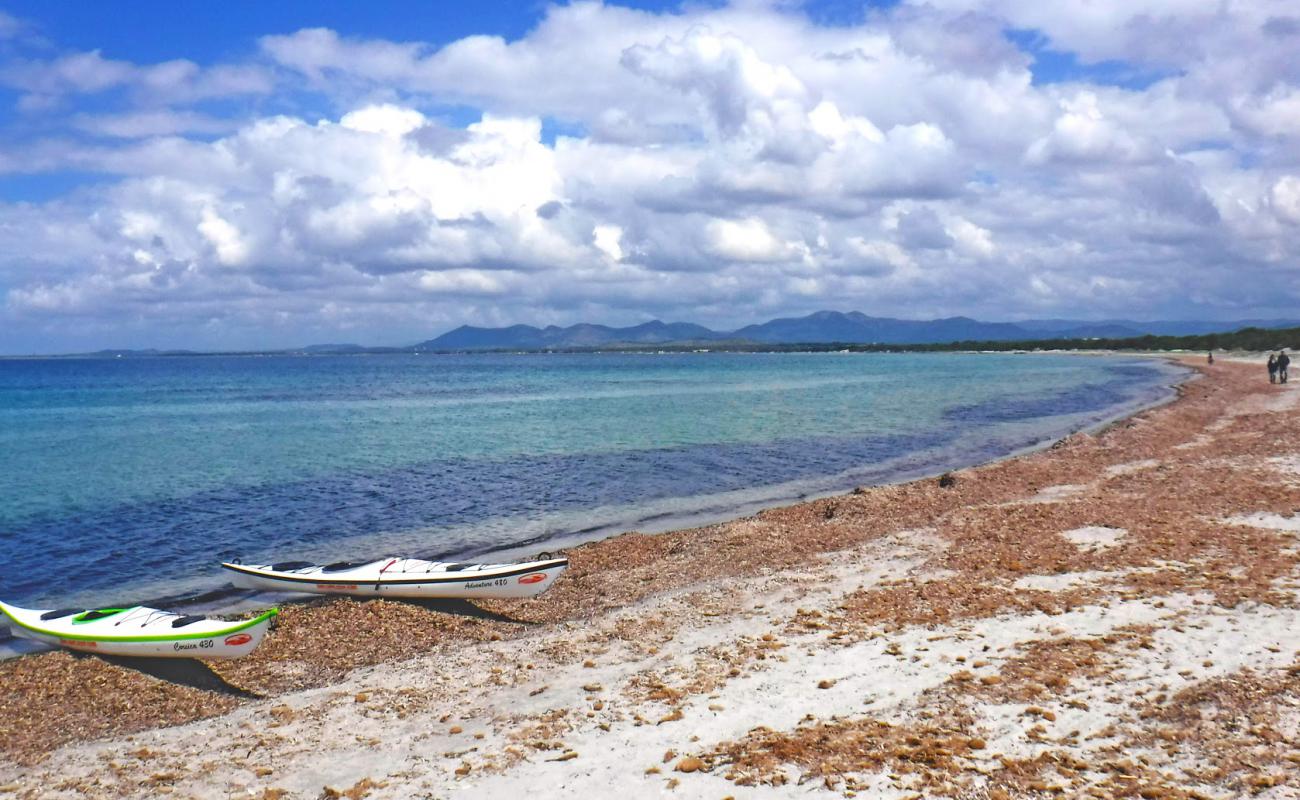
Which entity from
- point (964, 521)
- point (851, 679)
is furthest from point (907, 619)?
point (964, 521)

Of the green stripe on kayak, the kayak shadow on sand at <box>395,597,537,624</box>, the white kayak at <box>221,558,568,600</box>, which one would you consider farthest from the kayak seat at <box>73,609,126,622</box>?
the kayak shadow on sand at <box>395,597,537,624</box>

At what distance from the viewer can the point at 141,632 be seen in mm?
15391

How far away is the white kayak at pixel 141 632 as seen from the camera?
1470 centimetres

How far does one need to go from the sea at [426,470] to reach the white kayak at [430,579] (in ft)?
8.06

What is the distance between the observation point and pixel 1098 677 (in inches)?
420

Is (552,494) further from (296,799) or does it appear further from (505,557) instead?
(296,799)

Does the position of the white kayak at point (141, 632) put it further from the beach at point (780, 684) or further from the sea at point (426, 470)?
the sea at point (426, 470)

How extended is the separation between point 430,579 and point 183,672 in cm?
487

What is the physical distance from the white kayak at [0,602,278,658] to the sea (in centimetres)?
361

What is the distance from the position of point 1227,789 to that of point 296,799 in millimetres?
9473

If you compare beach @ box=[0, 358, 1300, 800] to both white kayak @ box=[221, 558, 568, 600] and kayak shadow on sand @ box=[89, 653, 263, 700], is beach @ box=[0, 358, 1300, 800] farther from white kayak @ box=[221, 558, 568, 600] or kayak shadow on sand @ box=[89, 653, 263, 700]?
white kayak @ box=[221, 558, 568, 600]

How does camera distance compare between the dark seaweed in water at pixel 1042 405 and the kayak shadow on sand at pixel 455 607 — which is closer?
the kayak shadow on sand at pixel 455 607

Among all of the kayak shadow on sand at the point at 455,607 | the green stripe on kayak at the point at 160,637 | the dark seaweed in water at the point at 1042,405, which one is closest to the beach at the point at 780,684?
the kayak shadow on sand at the point at 455,607

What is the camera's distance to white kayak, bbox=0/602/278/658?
579 inches
